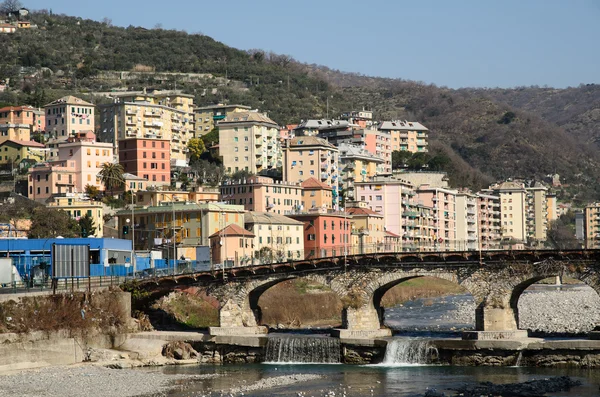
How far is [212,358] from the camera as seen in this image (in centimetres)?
7312

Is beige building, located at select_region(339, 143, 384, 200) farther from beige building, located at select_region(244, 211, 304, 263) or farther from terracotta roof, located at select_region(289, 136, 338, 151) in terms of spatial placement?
beige building, located at select_region(244, 211, 304, 263)

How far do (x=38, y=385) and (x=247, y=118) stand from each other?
421 feet

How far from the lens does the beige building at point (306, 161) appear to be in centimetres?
17262

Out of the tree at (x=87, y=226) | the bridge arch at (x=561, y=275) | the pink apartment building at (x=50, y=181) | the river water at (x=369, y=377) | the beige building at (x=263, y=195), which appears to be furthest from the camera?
the beige building at (x=263, y=195)

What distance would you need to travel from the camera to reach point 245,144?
181750mm

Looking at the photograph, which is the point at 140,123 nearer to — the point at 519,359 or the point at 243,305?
the point at 243,305

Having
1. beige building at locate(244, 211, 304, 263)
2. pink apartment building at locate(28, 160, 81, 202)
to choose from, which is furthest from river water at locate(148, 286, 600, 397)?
pink apartment building at locate(28, 160, 81, 202)

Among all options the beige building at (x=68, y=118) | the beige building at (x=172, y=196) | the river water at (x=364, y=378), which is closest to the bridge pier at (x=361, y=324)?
the river water at (x=364, y=378)

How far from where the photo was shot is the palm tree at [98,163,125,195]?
148 meters

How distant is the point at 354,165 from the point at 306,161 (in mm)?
17831

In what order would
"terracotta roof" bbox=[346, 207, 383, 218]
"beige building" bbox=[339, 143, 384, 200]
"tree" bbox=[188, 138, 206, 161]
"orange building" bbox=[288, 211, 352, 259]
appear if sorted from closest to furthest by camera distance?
"orange building" bbox=[288, 211, 352, 259] < "terracotta roof" bbox=[346, 207, 383, 218] < "beige building" bbox=[339, 143, 384, 200] < "tree" bbox=[188, 138, 206, 161]

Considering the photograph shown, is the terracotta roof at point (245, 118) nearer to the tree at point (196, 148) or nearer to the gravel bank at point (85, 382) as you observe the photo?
the tree at point (196, 148)

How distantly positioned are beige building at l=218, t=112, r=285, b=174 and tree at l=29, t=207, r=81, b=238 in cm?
5468

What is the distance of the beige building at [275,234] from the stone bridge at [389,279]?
4514 centimetres
